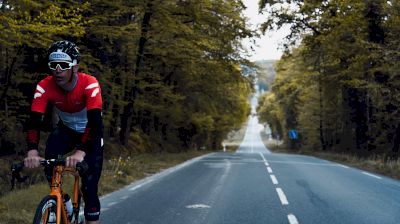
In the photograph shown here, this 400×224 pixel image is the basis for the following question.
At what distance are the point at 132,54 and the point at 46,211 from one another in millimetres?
16957

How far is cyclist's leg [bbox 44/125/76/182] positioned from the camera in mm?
4172

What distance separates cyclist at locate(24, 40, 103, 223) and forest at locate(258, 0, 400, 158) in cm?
1707

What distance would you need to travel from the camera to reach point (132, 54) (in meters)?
20.0

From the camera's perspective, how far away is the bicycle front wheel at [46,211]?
3395 millimetres

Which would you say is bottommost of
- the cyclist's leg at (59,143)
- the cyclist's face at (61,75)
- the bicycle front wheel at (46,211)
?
the bicycle front wheel at (46,211)

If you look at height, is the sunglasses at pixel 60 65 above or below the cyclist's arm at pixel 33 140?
above

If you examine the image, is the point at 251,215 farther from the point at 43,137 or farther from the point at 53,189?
the point at 43,137

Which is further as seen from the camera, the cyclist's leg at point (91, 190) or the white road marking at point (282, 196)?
the white road marking at point (282, 196)

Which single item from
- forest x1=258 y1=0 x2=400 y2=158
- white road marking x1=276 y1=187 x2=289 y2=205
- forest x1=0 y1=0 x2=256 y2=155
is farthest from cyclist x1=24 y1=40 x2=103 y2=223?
forest x1=258 y1=0 x2=400 y2=158

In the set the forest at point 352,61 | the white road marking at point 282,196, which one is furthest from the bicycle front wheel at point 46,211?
the forest at point 352,61

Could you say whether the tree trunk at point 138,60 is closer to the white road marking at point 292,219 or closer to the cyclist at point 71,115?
the white road marking at point 292,219

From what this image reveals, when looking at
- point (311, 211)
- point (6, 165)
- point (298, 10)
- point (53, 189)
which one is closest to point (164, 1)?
point (6, 165)

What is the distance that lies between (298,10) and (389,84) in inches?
329

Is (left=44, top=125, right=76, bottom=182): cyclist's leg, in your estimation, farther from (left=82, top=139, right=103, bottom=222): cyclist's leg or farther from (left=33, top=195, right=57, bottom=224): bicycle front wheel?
(left=33, top=195, right=57, bottom=224): bicycle front wheel
